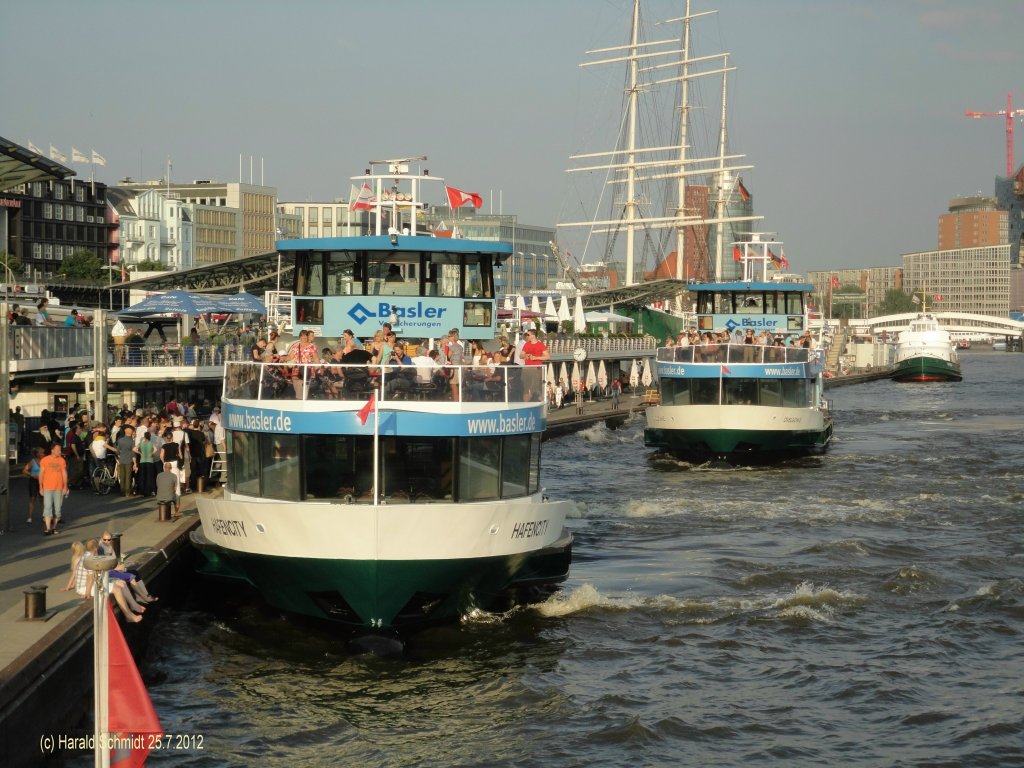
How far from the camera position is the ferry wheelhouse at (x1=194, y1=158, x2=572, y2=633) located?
21312 mm

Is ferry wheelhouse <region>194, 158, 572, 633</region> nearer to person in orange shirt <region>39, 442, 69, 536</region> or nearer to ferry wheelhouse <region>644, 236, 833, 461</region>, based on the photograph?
person in orange shirt <region>39, 442, 69, 536</region>

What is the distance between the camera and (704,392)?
48656mm

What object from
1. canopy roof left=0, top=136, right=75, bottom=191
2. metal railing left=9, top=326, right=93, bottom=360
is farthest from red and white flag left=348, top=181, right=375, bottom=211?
metal railing left=9, top=326, right=93, bottom=360

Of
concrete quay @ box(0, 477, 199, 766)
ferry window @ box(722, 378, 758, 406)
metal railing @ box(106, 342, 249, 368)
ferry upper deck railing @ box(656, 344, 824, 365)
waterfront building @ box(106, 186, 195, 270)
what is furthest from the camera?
waterfront building @ box(106, 186, 195, 270)

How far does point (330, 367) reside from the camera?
72.4 ft

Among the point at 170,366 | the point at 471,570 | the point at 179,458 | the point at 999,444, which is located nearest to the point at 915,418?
the point at 999,444

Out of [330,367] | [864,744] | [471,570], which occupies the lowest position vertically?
[864,744]

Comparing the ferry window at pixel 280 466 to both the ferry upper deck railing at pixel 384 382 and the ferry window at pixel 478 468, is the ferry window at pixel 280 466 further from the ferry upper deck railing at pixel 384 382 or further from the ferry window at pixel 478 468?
the ferry window at pixel 478 468

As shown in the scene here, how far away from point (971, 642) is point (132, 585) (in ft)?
45.0

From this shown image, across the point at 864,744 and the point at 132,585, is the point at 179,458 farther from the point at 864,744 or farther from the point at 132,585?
the point at 864,744

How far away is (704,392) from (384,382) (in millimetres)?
28131

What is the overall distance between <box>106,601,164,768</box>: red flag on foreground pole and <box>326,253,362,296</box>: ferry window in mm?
16698

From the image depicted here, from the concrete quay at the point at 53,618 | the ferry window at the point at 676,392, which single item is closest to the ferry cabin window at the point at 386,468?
the concrete quay at the point at 53,618

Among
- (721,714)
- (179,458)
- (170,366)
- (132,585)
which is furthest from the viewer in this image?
(170,366)
